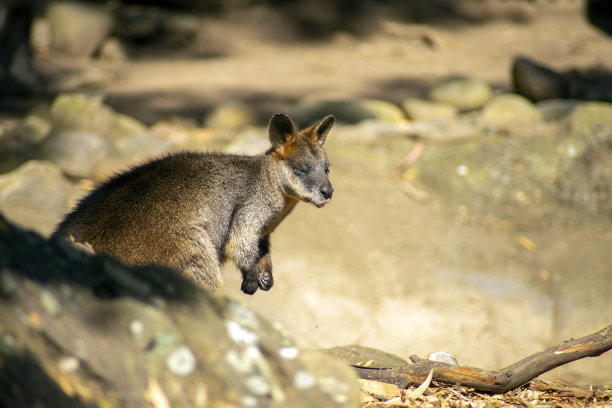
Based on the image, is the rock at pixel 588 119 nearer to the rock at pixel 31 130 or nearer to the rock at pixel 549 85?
the rock at pixel 549 85

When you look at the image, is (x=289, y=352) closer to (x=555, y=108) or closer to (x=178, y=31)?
(x=555, y=108)

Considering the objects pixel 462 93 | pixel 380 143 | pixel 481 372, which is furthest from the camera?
pixel 462 93

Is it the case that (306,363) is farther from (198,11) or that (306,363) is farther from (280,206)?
(198,11)

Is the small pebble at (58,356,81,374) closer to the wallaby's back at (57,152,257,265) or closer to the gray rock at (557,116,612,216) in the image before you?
the wallaby's back at (57,152,257,265)

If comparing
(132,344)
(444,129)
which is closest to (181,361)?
(132,344)

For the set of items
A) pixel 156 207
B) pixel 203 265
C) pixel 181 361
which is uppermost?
pixel 181 361

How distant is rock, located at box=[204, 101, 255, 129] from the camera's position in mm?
10304

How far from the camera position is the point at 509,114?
980cm

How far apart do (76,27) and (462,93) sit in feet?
25.4

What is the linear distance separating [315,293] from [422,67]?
25.7 feet

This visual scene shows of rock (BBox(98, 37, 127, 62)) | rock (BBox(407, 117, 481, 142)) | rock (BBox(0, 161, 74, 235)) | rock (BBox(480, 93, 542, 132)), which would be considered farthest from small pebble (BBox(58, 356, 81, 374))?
rock (BBox(98, 37, 127, 62))

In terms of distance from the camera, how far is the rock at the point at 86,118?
912cm

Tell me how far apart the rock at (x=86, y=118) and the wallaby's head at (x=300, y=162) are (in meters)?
5.32

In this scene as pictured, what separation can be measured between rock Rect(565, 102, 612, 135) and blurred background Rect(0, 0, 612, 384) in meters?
0.03
